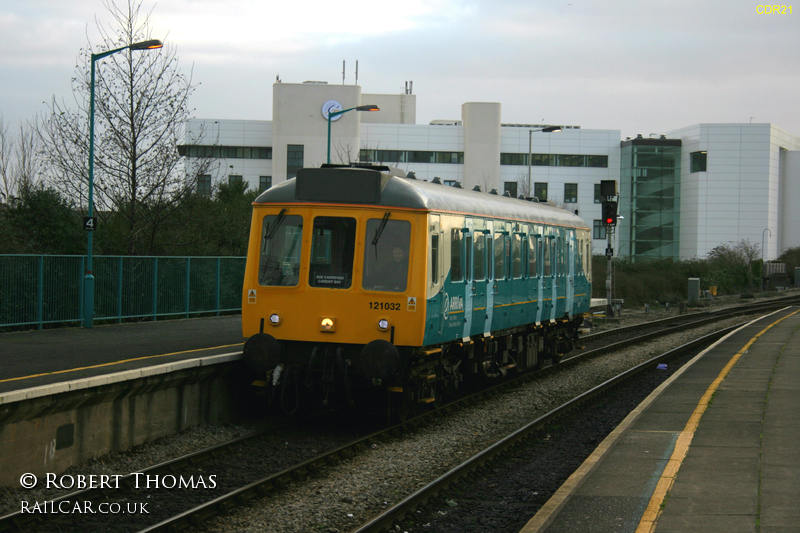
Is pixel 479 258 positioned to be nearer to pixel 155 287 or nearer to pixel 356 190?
pixel 356 190

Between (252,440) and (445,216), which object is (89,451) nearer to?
(252,440)

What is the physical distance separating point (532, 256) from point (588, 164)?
66.9 metres

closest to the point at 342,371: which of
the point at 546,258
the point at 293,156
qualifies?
the point at 546,258

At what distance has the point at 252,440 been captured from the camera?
12.0 meters

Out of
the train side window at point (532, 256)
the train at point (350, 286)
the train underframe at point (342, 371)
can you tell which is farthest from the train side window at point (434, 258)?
the train side window at point (532, 256)

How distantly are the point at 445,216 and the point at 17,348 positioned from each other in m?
7.66

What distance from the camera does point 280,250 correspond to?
12.6 m

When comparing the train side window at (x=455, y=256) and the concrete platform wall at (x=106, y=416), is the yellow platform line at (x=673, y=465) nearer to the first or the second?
the train side window at (x=455, y=256)

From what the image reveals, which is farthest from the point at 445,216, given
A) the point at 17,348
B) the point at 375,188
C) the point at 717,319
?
the point at 717,319

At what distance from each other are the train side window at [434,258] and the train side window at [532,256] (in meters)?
4.88

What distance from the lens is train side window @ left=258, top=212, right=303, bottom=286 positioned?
1255 centimetres

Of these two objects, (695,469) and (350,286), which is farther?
(350,286)

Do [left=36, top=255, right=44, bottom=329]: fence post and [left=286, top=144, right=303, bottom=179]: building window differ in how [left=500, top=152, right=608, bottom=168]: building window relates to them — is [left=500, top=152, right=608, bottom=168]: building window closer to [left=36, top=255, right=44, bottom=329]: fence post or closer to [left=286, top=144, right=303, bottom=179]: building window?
[left=286, top=144, right=303, bottom=179]: building window

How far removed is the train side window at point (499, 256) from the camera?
15.4 m
